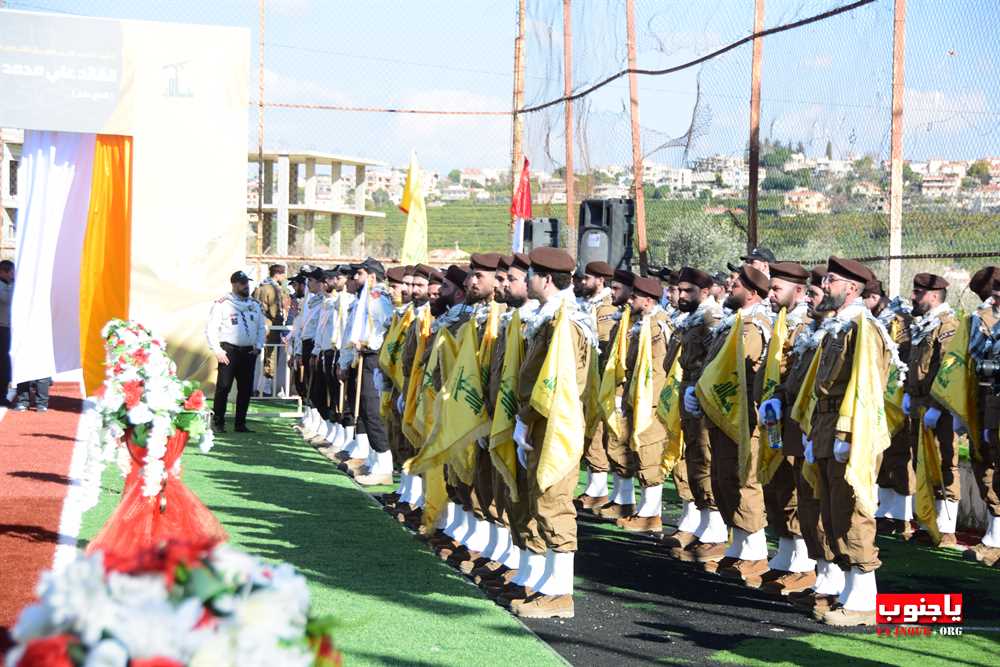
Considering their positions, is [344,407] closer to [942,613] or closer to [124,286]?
[124,286]

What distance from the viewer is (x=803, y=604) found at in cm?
838

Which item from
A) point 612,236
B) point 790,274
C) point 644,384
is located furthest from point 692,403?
point 612,236

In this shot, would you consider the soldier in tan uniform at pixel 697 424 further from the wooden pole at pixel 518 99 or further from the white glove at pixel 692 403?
the wooden pole at pixel 518 99

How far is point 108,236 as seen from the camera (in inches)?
822

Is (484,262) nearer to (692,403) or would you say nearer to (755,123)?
(692,403)

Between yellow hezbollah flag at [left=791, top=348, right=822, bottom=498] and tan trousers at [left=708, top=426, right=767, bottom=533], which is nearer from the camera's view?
yellow hezbollah flag at [left=791, top=348, right=822, bottom=498]

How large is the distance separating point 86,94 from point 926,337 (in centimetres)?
1401

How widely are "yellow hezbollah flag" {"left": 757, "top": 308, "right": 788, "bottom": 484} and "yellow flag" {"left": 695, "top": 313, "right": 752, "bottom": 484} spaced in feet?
0.38

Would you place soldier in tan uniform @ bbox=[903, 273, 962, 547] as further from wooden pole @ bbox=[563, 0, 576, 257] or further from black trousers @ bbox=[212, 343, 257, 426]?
black trousers @ bbox=[212, 343, 257, 426]

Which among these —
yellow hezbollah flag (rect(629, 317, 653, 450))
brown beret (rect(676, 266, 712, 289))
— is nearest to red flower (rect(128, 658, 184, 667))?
brown beret (rect(676, 266, 712, 289))

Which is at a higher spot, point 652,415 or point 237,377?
point 652,415

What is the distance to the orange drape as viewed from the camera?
67.8 ft

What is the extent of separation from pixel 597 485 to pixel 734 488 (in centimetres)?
328

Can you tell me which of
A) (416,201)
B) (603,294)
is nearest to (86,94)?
(416,201)
